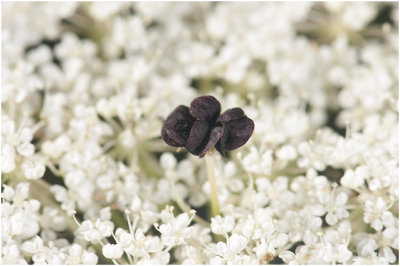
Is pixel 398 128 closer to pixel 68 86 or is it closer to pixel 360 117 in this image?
pixel 360 117

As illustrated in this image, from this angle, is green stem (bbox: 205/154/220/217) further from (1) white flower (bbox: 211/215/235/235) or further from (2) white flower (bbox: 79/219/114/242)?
(2) white flower (bbox: 79/219/114/242)

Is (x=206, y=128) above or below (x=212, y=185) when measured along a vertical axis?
above

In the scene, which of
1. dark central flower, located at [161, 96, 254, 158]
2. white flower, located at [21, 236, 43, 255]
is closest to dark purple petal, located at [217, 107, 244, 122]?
dark central flower, located at [161, 96, 254, 158]

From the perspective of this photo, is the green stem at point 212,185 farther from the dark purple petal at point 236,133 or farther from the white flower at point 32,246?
the white flower at point 32,246

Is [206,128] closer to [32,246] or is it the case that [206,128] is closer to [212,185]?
[212,185]

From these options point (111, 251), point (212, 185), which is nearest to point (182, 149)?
point (212, 185)

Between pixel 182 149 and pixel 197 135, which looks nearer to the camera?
pixel 197 135
